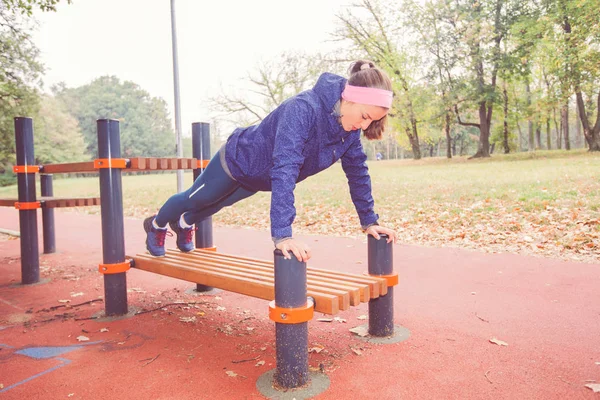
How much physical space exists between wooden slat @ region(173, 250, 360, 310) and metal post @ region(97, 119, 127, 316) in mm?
424

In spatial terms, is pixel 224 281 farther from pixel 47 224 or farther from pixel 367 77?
pixel 47 224

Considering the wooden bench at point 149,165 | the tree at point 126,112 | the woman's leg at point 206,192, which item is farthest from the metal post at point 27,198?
the tree at point 126,112

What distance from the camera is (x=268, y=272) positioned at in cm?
294

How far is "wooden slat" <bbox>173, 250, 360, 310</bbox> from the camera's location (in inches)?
95.5

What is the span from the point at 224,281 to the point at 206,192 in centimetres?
67

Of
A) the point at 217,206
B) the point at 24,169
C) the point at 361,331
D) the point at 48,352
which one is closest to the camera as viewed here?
the point at 48,352

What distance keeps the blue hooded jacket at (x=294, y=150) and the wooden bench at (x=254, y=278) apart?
406mm

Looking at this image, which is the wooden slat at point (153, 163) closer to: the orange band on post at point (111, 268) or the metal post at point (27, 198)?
the orange band on post at point (111, 268)

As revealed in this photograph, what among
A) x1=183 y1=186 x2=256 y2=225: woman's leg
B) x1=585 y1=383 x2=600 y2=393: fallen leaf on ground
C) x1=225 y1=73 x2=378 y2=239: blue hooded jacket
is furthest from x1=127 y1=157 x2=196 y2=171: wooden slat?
x1=585 y1=383 x2=600 y2=393: fallen leaf on ground

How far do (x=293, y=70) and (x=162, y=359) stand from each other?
31273 mm

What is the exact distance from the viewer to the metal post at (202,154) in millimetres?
4172

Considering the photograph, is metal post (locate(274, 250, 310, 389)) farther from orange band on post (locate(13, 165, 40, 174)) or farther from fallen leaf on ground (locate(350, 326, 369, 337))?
orange band on post (locate(13, 165, 40, 174))

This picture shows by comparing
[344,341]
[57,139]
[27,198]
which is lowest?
[344,341]

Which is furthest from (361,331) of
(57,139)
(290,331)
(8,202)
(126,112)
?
(126,112)
